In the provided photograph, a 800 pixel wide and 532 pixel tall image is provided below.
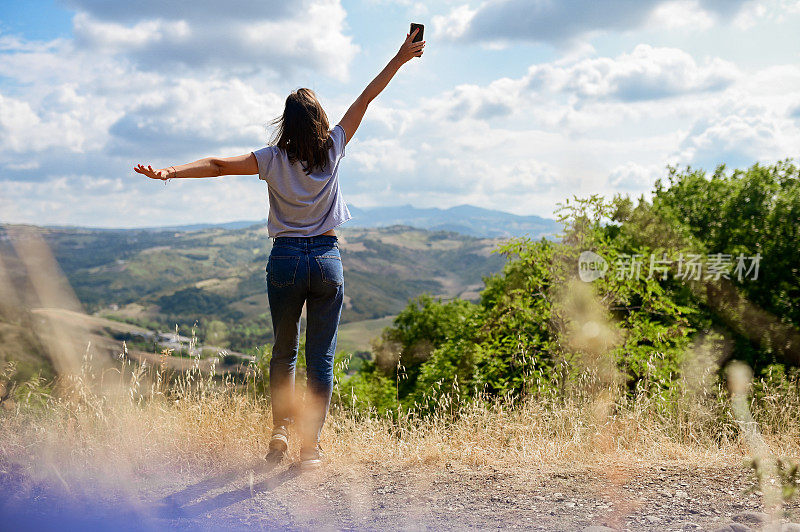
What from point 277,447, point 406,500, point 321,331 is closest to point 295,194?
point 321,331

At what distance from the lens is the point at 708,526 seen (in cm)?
276

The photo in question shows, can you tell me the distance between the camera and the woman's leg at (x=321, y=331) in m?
3.44

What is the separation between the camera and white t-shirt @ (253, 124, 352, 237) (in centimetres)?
346

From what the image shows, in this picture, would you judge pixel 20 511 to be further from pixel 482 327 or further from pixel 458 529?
pixel 482 327


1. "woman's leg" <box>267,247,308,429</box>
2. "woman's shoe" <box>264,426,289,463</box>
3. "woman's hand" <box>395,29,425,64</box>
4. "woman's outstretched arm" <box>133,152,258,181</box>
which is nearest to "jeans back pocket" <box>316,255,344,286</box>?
"woman's leg" <box>267,247,308,429</box>

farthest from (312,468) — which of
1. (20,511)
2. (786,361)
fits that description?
(786,361)

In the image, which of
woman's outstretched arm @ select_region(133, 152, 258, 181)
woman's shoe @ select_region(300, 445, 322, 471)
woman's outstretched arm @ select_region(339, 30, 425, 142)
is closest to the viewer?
woman's outstretched arm @ select_region(133, 152, 258, 181)

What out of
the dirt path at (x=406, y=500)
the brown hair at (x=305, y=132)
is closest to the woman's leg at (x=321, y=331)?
the dirt path at (x=406, y=500)

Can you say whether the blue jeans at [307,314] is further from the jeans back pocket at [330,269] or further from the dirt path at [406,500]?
the dirt path at [406,500]

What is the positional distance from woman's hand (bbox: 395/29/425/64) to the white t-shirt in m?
0.92

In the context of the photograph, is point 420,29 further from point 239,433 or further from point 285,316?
point 239,433

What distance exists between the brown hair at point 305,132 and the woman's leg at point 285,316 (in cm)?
64

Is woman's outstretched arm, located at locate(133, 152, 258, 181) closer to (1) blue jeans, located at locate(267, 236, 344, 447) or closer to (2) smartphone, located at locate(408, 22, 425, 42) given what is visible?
(1) blue jeans, located at locate(267, 236, 344, 447)

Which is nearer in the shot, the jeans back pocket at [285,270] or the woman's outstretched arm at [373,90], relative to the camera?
the jeans back pocket at [285,270]
